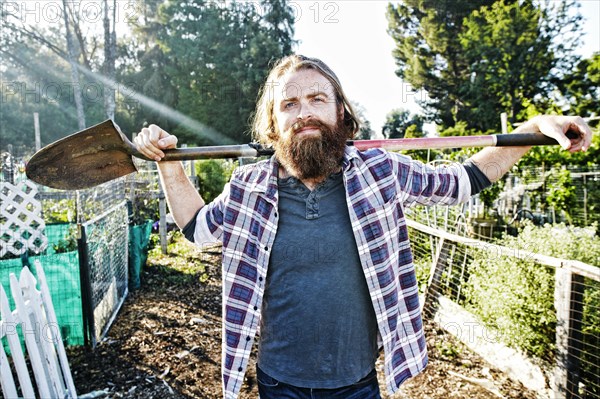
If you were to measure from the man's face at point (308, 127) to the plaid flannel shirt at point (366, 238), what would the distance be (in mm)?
85

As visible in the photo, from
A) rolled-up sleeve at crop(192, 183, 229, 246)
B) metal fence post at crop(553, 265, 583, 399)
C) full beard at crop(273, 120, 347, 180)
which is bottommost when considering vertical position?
metal fence post at crop(553, 265, 583, 399)

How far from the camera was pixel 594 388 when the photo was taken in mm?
2992

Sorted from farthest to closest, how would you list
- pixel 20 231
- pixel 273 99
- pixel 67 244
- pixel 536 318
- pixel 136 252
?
pixel 136 252
pixel 67 244
pixel 20 231
pixel 536 318
pixel 273 99

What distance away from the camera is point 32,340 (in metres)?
2.79

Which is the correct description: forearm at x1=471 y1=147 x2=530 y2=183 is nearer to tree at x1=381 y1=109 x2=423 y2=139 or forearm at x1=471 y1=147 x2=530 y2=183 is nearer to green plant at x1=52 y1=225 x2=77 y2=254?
green plant at x1=52 y1=225 x2=77 y2=254

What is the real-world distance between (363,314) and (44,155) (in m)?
1.63

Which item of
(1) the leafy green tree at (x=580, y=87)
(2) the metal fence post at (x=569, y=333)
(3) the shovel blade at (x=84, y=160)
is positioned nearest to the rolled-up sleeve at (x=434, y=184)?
(3) the shovel blade at (x=84, y=160)

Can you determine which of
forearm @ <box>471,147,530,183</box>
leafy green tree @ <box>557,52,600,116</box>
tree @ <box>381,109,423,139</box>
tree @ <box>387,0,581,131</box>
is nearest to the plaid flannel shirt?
forearm @ <box>471,147,530,183</box>

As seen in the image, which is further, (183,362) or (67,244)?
(67,244)

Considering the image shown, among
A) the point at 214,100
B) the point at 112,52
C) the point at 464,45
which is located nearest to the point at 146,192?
the point at 112,52

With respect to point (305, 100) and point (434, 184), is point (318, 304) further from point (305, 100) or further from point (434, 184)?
point (305, 100)

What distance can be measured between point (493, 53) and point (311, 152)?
28626mm

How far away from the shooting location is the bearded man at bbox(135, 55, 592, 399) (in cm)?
159

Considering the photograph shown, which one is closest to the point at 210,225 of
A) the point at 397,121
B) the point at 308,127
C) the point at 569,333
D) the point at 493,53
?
the point at 308,127
